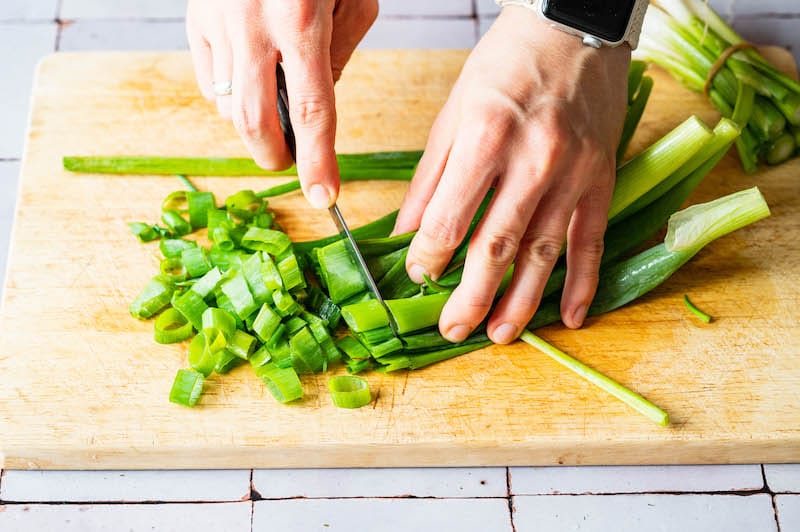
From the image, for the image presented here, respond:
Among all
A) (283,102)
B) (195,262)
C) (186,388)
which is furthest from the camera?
(195,262)

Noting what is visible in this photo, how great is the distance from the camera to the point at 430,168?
2.17 meters

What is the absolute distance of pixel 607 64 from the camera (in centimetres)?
212

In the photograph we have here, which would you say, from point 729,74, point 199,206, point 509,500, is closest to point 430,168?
point 199,206

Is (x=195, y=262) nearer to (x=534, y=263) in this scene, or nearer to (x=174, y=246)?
(x=174, y=246)

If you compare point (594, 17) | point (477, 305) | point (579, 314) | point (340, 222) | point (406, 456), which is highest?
point (594, 17)

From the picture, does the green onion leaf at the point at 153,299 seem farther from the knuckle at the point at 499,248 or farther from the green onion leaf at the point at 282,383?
the knuckle at the point at 499,248

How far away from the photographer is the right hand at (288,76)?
2.00 metres

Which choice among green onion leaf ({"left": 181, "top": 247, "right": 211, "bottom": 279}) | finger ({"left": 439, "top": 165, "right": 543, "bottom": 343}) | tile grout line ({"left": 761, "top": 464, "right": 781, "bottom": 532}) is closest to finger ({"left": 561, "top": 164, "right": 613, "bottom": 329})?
finger ({"left": 439, "top": 165, "right": 543, "bottom": 343})

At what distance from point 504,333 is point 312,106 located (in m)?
0.75

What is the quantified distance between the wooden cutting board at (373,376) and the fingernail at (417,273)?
230 millimetres

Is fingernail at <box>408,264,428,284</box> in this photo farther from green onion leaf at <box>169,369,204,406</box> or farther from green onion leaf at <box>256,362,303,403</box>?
green onion leaf at <box>169,369,204,406</box>

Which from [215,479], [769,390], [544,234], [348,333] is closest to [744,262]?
[769,390]

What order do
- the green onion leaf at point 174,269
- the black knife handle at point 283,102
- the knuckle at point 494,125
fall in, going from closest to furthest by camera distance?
the knuckle at point 494,125
the black knife handle at point 283,102
the green onion leaf at point 174,269

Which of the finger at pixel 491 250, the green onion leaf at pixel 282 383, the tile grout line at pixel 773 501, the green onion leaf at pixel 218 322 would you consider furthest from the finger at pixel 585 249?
the green onion leaf at pixel 218 322
